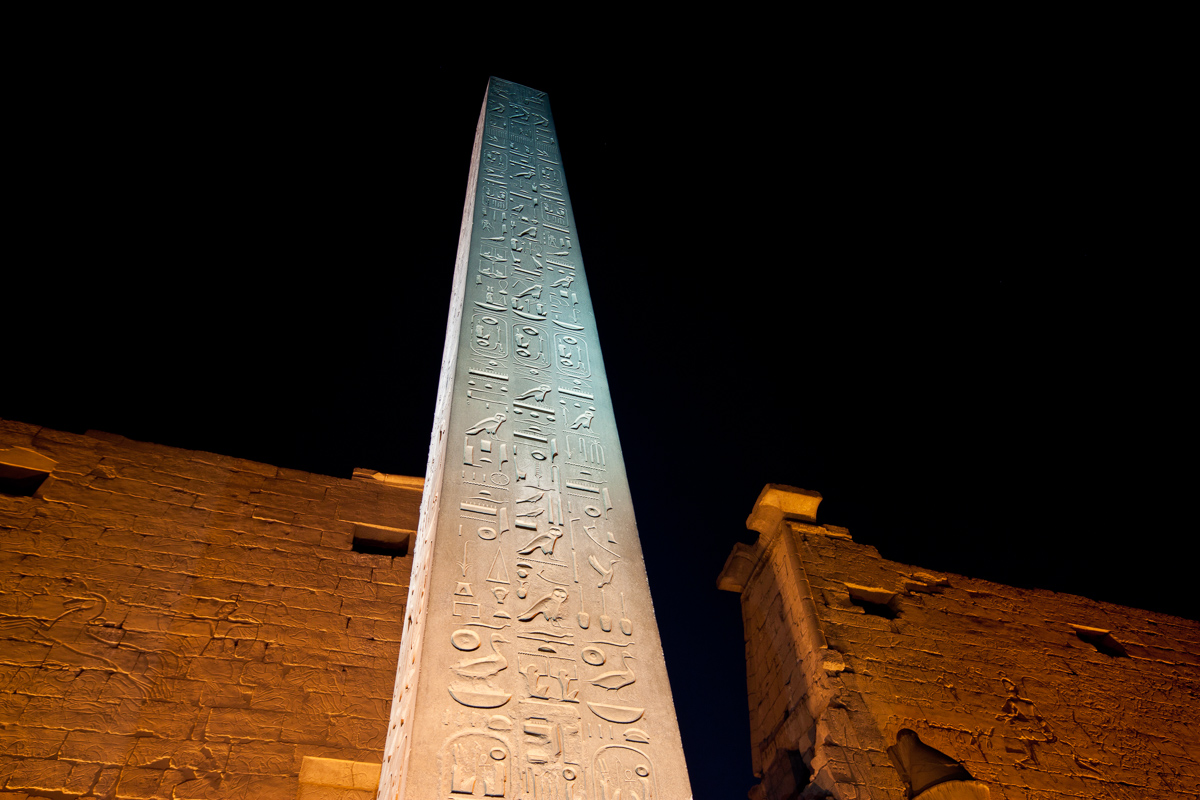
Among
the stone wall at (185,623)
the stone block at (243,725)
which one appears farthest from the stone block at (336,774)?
the stone block at (243,725)

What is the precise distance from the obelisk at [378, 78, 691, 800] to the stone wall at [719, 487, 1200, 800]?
10.3ft

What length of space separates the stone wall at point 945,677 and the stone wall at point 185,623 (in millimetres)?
2783

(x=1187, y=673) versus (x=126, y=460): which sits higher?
(x=126, y=460)

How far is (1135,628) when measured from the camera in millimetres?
5941

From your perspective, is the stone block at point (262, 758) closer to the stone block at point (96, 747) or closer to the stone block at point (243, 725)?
the stone block at point (243, 725)

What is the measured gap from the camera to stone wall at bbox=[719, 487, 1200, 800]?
181 inches

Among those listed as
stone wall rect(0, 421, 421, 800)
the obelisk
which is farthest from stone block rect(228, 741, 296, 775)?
the obelisk

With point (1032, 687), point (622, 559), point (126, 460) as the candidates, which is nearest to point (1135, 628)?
point (1032, 687)

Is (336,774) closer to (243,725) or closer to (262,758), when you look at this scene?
(262,758)

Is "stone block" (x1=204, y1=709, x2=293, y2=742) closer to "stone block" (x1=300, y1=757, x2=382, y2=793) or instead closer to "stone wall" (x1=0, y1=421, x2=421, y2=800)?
"stone wall" (x1=0, y1=421, x2=421, y2=800)

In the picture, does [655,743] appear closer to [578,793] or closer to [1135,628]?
Answer: [578,793]

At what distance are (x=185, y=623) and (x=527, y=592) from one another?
3.00 meters

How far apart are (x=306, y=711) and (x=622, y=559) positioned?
264cm

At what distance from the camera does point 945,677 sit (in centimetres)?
500
